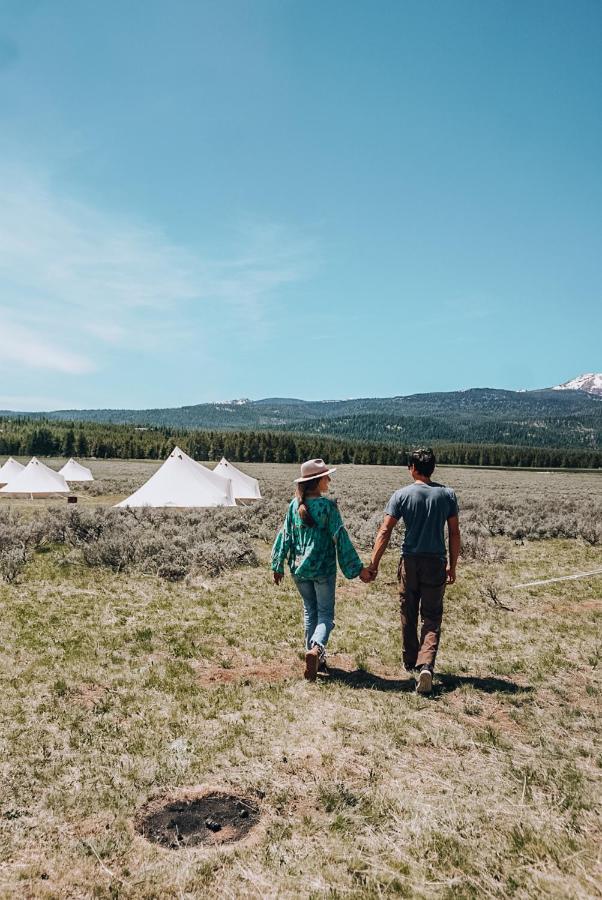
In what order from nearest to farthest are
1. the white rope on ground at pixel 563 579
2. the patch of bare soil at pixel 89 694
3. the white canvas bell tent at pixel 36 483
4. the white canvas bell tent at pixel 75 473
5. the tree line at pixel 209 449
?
1. the patch of bare soil at pixel 89 694
2. the white rope on ground at pixel 563 579
3. the white canvas bell tent at pixel 36 483
4. the white canvas bell tent at pixel 75 473
5. the tree line at pixel 209 449

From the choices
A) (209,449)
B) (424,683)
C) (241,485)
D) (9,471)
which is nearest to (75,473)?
(9,471)

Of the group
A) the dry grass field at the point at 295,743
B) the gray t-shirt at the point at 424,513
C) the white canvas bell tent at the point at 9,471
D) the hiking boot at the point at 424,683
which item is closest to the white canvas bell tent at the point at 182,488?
the dry grass field at the point at 295,743

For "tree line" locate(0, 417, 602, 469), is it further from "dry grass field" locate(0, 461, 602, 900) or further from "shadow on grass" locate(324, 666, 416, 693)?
"shadow on grass" locate(324, 666, 416, 693)

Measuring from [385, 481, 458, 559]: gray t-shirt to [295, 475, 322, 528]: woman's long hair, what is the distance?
0.82m

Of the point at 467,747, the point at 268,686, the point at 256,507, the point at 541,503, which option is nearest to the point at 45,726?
the point at 268,686

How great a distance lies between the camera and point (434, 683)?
643 cm

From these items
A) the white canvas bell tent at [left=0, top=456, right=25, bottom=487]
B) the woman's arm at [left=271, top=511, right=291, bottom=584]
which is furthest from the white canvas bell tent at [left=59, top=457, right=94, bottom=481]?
the woman's arm at [left=271, top=511, right=291, bottom=584]

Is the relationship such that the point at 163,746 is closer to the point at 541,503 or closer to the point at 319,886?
the point at 319,886

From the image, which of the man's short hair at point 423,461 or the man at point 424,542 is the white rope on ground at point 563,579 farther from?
the man's short hair at point 423,461

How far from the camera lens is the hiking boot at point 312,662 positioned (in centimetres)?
616

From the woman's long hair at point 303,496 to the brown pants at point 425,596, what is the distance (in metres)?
1.17

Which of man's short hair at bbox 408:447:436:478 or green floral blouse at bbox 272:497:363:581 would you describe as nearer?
green floral blouse at bbox 272:497:363:581

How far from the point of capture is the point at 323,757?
182 inches

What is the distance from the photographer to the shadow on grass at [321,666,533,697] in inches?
244
